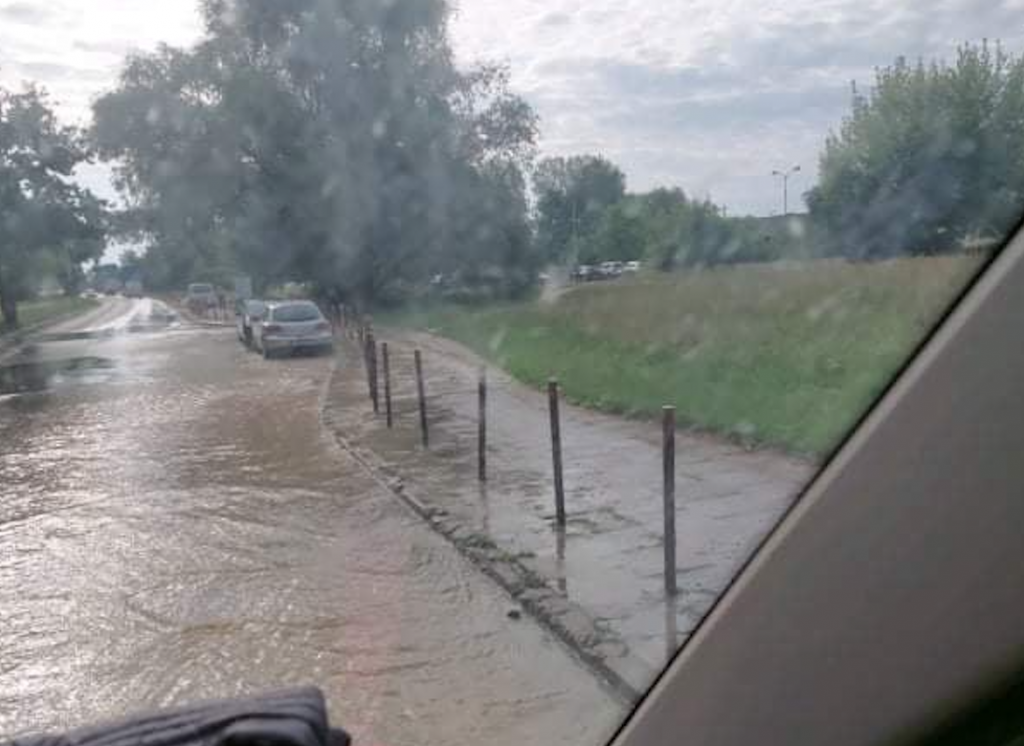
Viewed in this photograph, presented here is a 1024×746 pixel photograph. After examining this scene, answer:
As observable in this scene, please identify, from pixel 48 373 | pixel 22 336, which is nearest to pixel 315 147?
pixel 48 373

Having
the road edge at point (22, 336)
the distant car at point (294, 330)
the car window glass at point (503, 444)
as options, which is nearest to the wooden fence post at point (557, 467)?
the car window glass at point (503, 444)

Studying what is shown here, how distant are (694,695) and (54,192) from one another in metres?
30.9

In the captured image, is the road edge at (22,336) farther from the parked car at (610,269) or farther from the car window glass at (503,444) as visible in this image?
the parked car at (610,269)

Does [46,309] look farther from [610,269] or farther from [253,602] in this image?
[610,269]

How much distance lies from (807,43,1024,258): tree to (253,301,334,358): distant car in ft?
73.9

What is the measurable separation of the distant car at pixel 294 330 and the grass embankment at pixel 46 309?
659 inches

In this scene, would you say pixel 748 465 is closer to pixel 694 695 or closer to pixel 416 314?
pixel 694 695

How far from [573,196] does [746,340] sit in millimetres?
1823

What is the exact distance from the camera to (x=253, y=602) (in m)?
5.99

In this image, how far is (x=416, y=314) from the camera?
27.2 metres

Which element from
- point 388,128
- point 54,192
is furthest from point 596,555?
point 54,192

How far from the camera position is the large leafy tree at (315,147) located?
62.9ft

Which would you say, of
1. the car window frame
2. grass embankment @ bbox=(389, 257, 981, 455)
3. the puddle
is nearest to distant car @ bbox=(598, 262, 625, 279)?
grass embankment @ bbox=(389, 257, 981, 455)

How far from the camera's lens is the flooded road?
14.8ft
